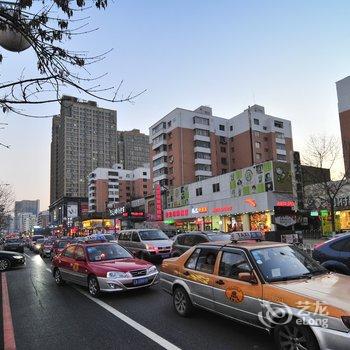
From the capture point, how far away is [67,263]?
1236cm

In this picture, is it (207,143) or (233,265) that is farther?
(207,143)

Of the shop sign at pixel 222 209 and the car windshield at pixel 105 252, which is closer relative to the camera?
the car windshield at pixel 105 252

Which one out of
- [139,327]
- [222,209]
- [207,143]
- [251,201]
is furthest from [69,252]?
[207,143]

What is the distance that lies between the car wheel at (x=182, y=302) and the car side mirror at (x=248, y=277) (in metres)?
1.85

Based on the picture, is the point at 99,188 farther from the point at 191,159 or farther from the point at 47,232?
the point at 191,159

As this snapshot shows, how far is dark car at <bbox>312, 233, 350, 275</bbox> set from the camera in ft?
29.0

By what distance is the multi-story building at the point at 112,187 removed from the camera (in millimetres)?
147000

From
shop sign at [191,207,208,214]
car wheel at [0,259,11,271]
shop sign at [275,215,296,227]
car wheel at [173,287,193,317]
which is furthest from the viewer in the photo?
shop sign at [191,207,208,214]

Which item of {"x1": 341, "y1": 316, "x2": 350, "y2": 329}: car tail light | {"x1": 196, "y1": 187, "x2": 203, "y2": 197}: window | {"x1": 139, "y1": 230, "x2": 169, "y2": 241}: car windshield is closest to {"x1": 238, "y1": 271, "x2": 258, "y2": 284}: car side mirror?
{"x1": 341, "y1": 316, "x2": 350, "y2": 329}: car tail light

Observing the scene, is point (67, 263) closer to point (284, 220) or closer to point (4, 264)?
point (4, 264)

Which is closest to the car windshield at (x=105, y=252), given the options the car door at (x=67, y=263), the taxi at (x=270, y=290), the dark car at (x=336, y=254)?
the car door at (x=67, y=263)

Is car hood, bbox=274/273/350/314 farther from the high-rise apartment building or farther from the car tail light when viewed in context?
the high-rise apartment building

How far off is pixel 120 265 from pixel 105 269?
0.44m

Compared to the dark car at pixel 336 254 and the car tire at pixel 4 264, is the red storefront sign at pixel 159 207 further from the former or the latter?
the dark car at pixel 336 254
